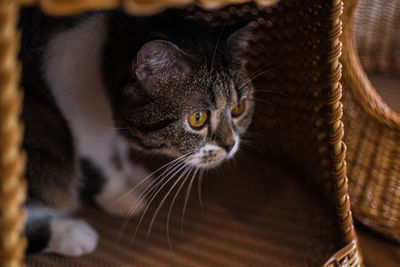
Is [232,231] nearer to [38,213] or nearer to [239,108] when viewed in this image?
[239,108]

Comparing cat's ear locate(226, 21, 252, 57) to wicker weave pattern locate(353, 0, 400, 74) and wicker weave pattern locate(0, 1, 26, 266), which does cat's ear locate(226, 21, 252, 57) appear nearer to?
wicker weave pattern locate(0, 1, 26, 266)

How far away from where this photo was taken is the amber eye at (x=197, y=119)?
2.52 ft

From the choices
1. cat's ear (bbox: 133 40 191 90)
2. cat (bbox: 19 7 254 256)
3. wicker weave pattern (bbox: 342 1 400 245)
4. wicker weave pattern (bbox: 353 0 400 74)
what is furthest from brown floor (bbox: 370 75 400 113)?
cat's ear (bbox: 133 40 191 90)

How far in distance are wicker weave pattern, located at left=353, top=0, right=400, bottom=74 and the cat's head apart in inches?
34.0

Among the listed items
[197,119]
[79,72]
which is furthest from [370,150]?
[79,72]

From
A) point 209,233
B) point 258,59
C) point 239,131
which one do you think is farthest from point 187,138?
point 258,59

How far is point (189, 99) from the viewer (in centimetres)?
75

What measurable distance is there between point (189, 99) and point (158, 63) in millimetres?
110

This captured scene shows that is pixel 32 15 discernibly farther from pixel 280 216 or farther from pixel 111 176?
pixel 280 216

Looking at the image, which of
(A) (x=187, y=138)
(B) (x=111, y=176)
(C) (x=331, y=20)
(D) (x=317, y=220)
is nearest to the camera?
(C) (x=331, y=20)

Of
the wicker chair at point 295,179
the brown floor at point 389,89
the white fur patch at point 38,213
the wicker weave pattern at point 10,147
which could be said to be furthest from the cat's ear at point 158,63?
the brown floor at point 389,89

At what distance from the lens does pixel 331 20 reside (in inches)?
26.4

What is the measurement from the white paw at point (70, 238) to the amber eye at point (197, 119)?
1.37ft

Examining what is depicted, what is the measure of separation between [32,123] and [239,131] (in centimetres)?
54
